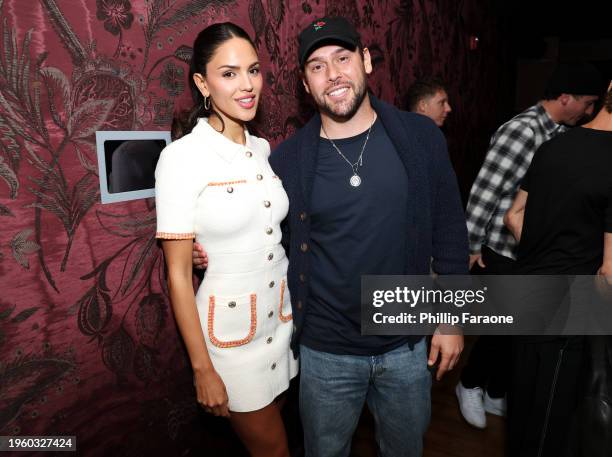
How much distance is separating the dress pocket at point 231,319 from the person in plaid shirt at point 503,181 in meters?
1.53

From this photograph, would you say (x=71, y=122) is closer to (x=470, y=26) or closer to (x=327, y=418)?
(x=327, y=418)

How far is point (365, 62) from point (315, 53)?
206 mm

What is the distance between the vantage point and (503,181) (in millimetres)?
2238

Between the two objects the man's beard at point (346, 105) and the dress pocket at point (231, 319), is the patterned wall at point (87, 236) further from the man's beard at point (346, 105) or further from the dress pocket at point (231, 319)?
the man's beard at point (346, 105)

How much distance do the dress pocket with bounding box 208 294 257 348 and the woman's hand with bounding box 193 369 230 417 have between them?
0.09 metres

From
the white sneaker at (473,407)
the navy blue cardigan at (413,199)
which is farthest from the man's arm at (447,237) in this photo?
the white sneaker at (473,407)

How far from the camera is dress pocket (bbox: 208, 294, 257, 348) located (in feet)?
4.10

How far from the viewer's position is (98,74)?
111 centimetres

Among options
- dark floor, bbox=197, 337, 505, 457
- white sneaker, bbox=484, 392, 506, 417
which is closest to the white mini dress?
→ dark floor, bbox=197, 337, 505, 457

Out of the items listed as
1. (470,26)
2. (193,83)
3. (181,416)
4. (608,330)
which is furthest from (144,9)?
(470,26)

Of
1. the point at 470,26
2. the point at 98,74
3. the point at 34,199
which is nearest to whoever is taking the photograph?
the point at 34,199

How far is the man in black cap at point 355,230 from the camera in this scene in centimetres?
142

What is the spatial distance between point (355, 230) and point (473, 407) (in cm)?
171

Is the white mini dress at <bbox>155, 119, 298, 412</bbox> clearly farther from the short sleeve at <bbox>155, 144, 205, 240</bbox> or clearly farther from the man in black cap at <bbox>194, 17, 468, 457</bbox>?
the man in black cap at <bbox>194, 17, 468, 457</bbox>
